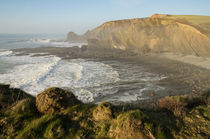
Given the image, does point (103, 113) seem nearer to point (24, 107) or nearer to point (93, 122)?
point (93, 122)

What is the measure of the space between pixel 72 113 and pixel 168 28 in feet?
130

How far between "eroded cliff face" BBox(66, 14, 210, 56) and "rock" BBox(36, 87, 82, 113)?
29460mm

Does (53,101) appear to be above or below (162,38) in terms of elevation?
below

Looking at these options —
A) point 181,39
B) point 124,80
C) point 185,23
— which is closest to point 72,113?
point 124,80

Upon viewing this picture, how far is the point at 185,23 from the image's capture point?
3534 centimetres

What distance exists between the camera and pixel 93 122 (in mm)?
3637

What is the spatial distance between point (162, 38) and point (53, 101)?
37.8m

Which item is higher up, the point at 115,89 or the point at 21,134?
the point at 21,134

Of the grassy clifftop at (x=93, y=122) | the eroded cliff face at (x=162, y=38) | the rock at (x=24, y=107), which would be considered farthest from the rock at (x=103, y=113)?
the eroded cliff face at (x=162, y=38)

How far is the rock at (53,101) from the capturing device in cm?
419

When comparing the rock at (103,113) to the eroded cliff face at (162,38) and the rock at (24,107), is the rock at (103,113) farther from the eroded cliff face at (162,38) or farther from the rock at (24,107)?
the eroded cliff face at (162,38)

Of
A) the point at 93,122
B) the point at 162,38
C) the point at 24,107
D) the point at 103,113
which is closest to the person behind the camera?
the point at 93,122

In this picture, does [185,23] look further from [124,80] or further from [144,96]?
[144,96]

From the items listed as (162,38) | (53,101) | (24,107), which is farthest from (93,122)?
(162,38)
